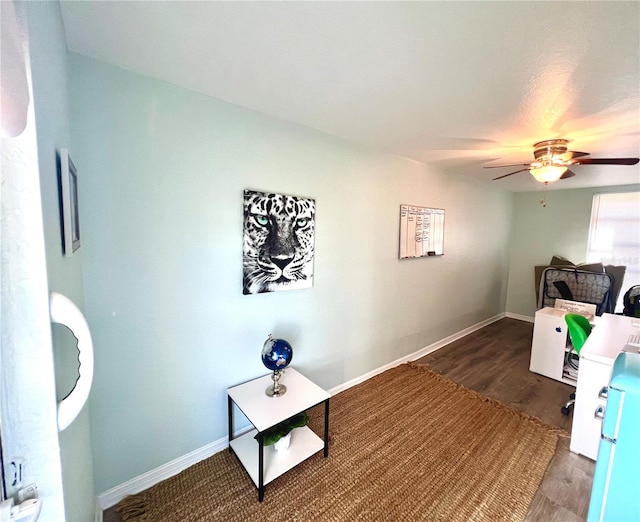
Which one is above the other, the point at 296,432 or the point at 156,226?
the point at 156,226

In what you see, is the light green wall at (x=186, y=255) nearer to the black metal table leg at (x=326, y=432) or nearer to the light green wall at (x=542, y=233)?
the black metal table leg at (x=326, y=432)

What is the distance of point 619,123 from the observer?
184 centimetres

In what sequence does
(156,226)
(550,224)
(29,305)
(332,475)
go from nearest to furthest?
(29,305)
(156,226)
(332,475)
(550,224)

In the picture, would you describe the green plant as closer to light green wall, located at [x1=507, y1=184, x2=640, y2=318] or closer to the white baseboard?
the white baseboard

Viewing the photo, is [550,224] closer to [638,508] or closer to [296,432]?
[638,508]

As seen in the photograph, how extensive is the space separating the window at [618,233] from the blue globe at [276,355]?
4859 mm

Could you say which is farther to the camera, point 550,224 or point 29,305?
point 550,224

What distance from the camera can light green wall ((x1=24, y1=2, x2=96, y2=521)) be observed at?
65 centimetres

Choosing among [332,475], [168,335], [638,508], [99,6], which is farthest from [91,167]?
[638,508]

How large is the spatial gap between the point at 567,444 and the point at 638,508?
4.85ft

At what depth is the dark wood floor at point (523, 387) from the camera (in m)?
1.54

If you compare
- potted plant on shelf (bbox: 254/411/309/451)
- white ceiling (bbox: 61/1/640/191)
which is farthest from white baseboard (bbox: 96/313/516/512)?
white ceiling (bbox: 61/1/640/191)

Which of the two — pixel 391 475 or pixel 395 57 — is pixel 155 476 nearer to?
pixel 391 475

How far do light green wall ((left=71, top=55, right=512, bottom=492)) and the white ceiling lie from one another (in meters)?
0.22
